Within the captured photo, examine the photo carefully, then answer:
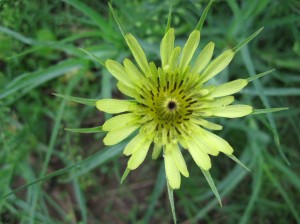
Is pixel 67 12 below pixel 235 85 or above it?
above

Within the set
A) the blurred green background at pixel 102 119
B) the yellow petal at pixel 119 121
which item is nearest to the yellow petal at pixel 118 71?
the yellow petal at pixel 119 121

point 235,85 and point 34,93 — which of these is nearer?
point 235,85

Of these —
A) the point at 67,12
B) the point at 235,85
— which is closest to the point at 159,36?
the point at 67,12

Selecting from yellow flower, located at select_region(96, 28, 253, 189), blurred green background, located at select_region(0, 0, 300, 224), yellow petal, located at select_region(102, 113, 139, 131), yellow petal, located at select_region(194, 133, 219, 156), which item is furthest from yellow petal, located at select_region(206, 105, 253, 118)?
blurred green background, located at select_region(0, 0, 300, 224)

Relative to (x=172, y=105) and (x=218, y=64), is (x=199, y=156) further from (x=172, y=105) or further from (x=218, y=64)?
(x=218, y=64)

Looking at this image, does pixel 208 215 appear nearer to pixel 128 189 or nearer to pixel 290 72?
pixel 128 189
